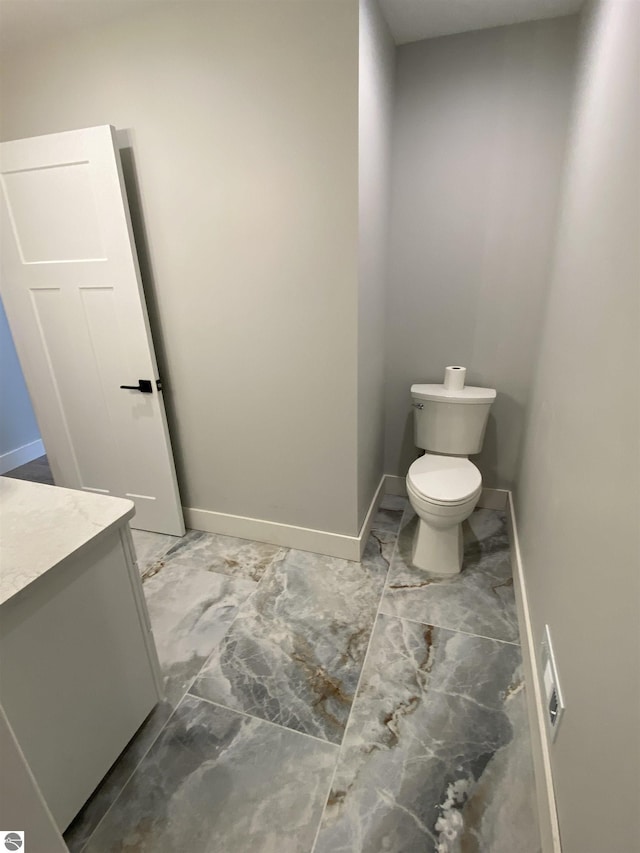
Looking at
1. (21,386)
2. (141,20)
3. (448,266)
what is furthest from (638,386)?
(21,386)

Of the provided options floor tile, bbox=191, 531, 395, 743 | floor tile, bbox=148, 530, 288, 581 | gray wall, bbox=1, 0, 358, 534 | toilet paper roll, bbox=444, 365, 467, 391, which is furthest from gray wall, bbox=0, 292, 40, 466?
toilet paper roll, bbox=444, 365, 467, 391

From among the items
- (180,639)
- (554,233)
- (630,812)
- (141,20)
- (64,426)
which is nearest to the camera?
(630,812)

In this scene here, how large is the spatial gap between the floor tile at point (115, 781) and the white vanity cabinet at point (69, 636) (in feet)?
0.20

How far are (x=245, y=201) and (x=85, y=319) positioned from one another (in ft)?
3.26

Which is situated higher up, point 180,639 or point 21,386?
point 21,386

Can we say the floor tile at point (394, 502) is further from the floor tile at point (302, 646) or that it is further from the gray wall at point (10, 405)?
the gray wall at point (10, 405)

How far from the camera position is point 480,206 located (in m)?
2.00

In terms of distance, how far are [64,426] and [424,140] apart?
2.41m

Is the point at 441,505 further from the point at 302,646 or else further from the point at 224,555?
the point at 224,555

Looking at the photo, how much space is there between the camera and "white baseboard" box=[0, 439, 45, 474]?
A: 10.7 ft

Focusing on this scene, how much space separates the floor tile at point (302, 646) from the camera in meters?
1.40

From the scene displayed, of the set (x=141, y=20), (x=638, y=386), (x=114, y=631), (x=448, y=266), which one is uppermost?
(x=141, y=20)

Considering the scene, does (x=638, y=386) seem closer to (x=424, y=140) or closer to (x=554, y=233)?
(x=554, y=233)

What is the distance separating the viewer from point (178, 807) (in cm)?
115
